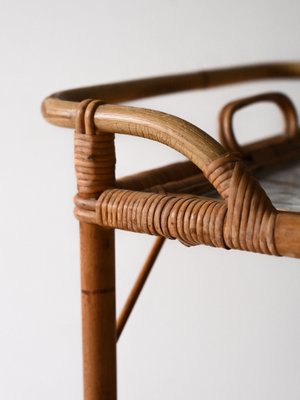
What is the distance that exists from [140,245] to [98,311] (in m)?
0.79

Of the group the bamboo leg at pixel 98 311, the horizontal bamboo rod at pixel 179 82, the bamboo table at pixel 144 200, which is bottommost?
the bamboo leg at pixel 98 311

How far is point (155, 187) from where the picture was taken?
0.79m

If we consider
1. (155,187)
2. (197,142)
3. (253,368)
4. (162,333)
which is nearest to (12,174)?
(162,333)

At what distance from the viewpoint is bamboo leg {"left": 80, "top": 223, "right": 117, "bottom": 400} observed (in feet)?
2.50

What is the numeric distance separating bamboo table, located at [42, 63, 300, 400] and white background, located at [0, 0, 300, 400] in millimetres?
563

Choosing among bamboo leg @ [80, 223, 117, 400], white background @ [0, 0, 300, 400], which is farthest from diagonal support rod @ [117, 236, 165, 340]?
white background @ [0, 0, 300, 400]

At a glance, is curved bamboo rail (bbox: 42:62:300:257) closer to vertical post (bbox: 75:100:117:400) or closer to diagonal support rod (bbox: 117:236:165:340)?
vertical post (bbox: 75:100:117:400)

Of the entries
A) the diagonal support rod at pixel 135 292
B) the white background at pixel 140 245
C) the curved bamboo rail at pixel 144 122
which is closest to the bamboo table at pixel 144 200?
the curved bamboo rail at pixel 144 122

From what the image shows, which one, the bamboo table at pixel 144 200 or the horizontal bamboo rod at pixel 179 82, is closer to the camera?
the bamboo table at pixel 144 200

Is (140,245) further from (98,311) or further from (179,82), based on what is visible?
(98,311)

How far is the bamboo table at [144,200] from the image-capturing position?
66 centimetres

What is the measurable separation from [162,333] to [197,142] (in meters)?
0.92

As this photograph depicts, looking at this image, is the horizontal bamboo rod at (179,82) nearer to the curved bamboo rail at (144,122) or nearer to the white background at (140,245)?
the curved bamboo rail at (144,122)

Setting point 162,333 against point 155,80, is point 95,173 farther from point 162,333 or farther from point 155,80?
point 162,333
